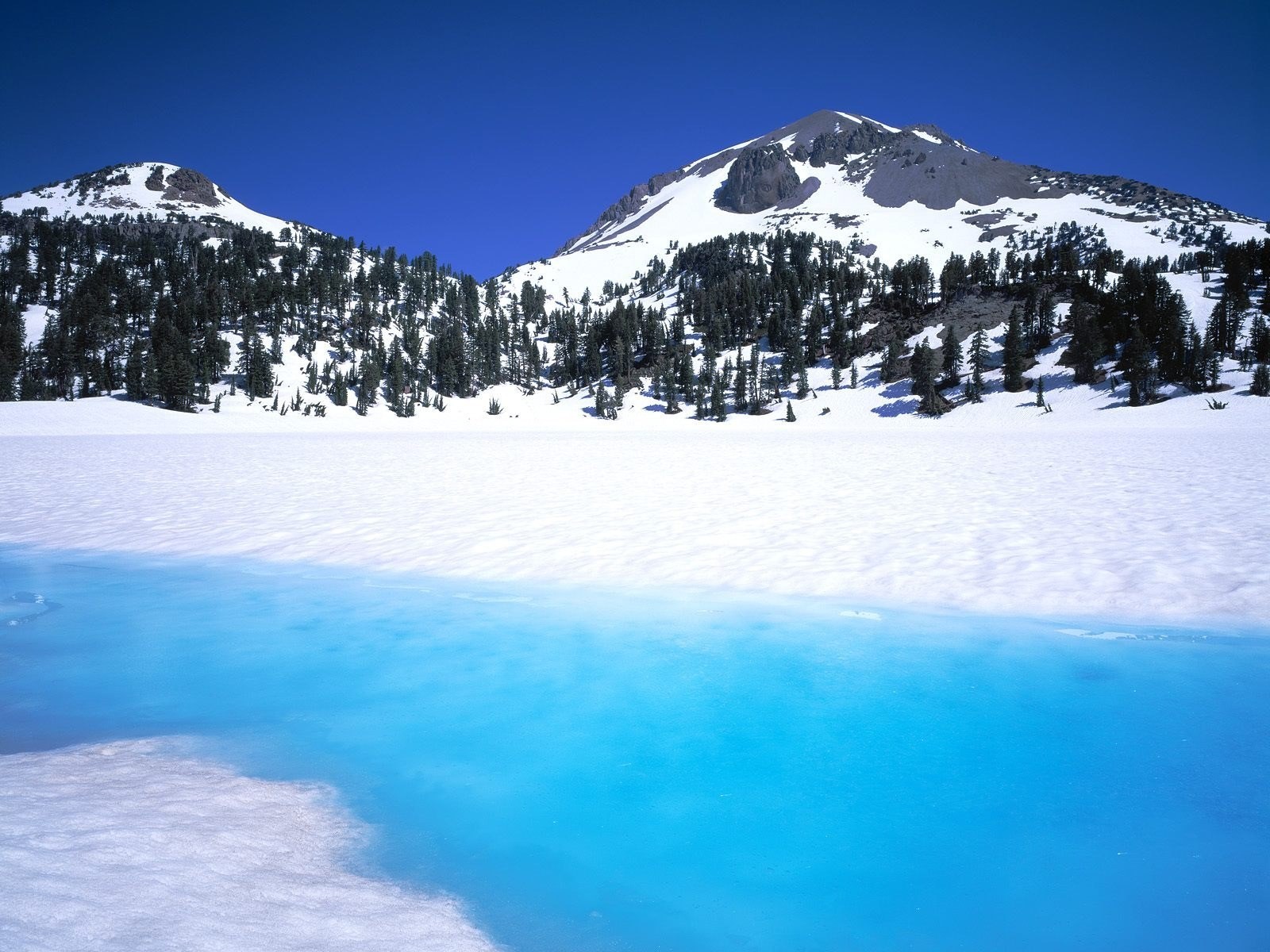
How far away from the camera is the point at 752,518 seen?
1251cm

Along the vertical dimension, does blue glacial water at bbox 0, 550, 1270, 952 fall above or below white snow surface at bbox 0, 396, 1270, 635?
below

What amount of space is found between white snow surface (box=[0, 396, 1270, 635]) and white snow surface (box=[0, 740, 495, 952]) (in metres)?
5.30

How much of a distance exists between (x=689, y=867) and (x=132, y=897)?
258 cm

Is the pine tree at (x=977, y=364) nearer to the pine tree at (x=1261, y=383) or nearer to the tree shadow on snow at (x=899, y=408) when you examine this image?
the tree shadow on snow at (x=899, y=408)

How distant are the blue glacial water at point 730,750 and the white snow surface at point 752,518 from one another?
1.20 meters

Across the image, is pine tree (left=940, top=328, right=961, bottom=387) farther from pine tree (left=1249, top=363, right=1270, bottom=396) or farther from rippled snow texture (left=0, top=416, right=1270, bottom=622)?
rippled snow texture (left=0, top=416, right=1270, bottom=622)

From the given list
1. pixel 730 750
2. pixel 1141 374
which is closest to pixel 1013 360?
pixel 1141 374

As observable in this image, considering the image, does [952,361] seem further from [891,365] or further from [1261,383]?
[1261,383]

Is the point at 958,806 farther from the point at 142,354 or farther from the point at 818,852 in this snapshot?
the point at 142,354

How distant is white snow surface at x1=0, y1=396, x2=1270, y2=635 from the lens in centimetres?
833

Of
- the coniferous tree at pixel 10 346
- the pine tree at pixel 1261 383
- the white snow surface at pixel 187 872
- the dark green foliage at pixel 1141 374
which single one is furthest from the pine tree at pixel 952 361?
the coniferous tree at pixel 10 346

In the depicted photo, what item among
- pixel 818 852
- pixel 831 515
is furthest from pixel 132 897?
pixel 831 515

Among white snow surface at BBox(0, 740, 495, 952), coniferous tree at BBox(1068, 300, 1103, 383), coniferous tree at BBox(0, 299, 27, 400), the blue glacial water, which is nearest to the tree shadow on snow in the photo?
coniferous tree at BBox(1068, 300, 1103, 383)

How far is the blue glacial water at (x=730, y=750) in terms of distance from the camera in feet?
10.6
